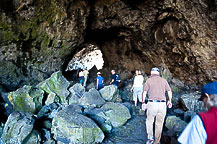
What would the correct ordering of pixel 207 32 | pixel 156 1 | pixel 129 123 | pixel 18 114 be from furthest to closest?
pixel 156 1 → pixel 207 32 → pixel 129 123 → pixel 18 114

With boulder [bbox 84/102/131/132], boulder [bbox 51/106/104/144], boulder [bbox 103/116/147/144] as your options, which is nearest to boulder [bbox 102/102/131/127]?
boulder [bbox 84/102/131/132]

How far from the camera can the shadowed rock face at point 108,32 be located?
801 cm

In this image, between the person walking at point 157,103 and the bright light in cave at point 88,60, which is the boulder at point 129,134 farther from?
the bright light in cave at point 88,60

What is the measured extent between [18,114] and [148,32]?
33.3 ft

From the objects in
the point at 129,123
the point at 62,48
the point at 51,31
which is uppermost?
the point at 51,31

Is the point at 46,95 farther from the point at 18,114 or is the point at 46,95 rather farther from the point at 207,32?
the point at 207,32

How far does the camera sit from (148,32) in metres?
11.9

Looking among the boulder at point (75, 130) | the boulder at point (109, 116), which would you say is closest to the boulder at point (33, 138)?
the boulder at point (75, 130)

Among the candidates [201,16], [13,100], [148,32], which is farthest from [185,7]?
[13,100]

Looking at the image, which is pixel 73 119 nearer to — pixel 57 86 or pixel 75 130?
pixel 75 130

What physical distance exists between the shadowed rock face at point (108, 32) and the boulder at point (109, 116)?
579 centimetres

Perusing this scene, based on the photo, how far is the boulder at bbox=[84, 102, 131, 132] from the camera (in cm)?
465

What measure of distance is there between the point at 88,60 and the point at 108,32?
6788mm

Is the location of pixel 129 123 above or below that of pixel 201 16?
below
